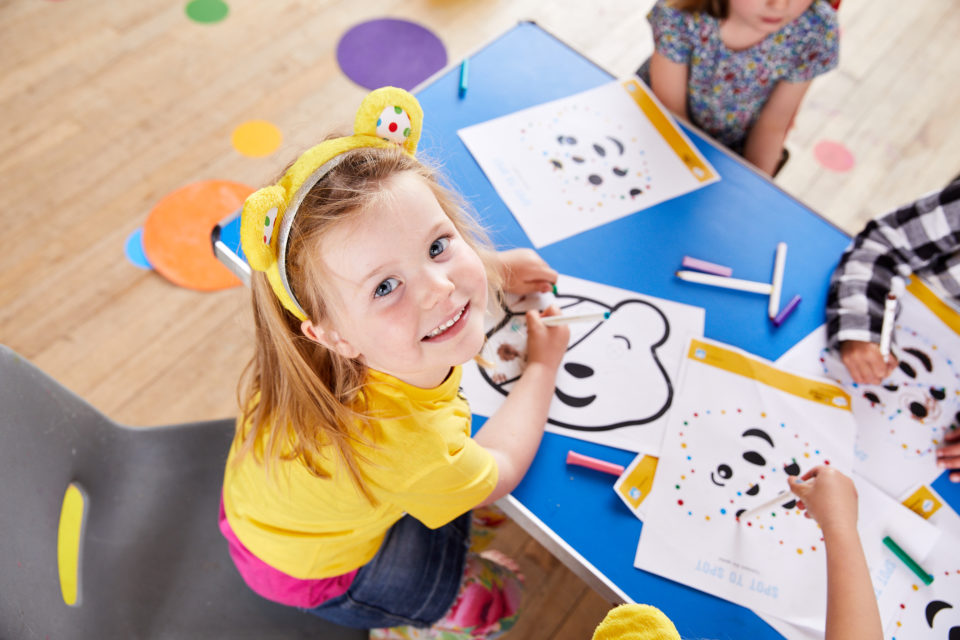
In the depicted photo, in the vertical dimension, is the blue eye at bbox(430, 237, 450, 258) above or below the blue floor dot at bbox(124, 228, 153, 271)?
above

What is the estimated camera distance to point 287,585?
2.72ft

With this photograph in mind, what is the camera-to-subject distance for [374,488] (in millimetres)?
736

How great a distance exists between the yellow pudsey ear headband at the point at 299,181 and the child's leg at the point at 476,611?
0.46m

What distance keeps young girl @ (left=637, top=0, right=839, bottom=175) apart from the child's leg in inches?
31.0

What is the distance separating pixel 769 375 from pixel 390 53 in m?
1.61

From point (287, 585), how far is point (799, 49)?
1163 millimetres

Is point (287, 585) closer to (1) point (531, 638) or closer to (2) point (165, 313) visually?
(1) point (531, 638)

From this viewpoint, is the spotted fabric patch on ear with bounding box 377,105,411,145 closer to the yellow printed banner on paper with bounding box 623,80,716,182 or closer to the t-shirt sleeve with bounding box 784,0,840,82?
the yellow printed banner on paper with bounding box 623,80,716,182

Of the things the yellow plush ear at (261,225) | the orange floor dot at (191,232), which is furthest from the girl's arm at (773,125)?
the orange floor dot at (191,232)

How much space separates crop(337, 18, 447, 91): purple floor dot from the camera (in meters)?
2.00

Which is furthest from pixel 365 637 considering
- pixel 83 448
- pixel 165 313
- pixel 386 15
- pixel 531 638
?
pixel 386 15

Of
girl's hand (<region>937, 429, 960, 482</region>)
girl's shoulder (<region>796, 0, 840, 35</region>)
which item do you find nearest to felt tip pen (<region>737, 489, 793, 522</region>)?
girl's hand (<region>937, 429, 960, 482</region>)

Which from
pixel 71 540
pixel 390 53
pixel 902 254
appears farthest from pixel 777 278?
pixel 390 53

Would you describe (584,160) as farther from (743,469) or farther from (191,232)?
(191,232)
